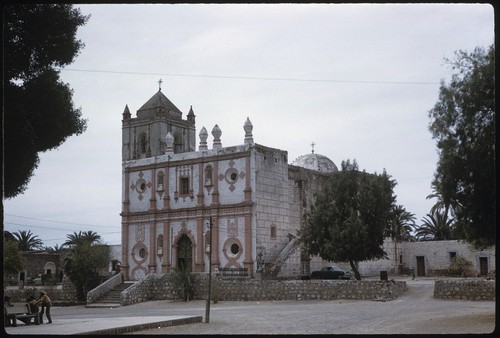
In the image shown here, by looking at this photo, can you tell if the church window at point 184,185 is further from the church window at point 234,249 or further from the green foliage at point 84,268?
the green foliage at point 84,268

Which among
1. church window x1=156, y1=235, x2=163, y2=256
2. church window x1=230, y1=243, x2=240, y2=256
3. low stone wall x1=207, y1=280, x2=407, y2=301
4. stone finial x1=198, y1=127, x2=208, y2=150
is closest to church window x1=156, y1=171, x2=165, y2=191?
church window x1=156, y1=235, x2=163, y2=256

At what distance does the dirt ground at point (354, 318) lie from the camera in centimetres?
1786

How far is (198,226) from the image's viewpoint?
3978cm

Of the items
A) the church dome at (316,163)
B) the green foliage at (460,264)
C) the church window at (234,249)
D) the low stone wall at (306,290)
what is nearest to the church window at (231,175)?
the church window at (234,249)

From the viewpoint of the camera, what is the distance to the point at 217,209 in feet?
128

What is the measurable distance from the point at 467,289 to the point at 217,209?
53.7 feet

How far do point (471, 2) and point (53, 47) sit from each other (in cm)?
1385

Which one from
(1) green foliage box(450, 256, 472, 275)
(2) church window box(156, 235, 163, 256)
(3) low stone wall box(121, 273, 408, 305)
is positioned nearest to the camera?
(3) low stone wall box(121, 273, 408, 305)

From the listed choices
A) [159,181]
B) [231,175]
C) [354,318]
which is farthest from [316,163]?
[354,318]

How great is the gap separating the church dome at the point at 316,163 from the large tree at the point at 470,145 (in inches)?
1081

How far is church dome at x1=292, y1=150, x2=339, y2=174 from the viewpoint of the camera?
1827 inches

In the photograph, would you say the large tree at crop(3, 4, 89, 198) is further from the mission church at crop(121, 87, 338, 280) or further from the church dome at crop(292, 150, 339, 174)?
the church dome at crop(292, 150, 339, 174)

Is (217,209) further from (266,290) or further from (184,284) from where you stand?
(266,290)

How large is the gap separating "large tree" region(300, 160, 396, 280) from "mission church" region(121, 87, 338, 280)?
4154 millimetres
